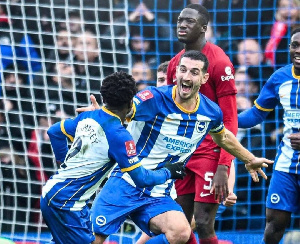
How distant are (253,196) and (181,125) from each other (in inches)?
107

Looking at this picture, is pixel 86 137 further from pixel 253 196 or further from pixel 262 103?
pixel 253 196

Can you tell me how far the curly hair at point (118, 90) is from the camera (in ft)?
17.1

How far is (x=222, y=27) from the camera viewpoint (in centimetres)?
821

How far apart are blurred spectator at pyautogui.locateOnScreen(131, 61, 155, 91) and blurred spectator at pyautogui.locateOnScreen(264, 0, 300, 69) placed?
1150mm

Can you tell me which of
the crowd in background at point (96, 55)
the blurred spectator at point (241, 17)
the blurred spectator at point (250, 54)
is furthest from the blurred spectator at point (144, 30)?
the blurred spectator at point (250, 54)

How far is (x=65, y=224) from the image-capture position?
17.4ft

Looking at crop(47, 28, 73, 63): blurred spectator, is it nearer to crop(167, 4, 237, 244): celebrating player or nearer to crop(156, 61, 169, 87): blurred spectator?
crop(156, 61, 169, 87): blurred spectator

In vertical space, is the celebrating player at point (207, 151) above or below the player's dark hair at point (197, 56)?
below

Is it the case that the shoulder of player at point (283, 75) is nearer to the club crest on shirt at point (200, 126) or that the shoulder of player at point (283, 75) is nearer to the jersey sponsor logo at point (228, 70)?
the jersey sponsor logo at point (228, 70)

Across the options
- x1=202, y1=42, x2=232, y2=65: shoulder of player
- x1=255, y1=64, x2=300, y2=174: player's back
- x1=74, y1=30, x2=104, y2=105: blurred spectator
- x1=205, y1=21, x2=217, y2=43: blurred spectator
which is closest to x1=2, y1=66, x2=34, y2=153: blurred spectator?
x1=74, y1=30, x2=104, y2=105: blurred spectator

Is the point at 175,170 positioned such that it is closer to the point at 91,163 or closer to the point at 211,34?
the point at 91,163

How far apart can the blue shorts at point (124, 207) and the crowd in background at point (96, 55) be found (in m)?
2.40

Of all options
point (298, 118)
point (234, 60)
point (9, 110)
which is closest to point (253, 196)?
point (234, 60)

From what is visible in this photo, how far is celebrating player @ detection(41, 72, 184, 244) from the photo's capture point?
5.19 meters
